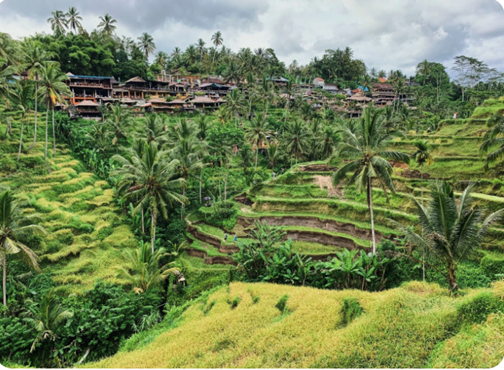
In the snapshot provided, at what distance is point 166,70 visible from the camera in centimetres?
8456

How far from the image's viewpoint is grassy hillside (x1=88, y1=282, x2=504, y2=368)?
8.26m

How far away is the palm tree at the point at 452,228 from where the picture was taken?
12.4 m

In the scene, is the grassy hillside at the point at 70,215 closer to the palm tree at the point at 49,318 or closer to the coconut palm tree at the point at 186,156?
the palm tree at the point at 49,318

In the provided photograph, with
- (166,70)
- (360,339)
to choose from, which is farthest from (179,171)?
(166,70)

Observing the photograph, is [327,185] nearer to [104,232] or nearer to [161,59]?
[104,232]

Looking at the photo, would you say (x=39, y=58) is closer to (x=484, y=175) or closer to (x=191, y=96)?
(x=191, y=96)

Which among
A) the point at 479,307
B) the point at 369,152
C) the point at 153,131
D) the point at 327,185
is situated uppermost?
the point at 153,131

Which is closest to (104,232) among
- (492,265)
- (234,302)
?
(234,302)

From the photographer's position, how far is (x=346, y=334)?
9.76 m

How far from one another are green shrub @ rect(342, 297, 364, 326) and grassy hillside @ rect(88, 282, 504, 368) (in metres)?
0.04

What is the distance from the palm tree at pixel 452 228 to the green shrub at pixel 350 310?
14.9 ft

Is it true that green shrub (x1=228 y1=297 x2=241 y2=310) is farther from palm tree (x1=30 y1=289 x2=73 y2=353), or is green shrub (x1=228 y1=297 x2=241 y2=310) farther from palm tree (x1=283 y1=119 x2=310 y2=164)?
palm tree (x1=283 y1=119 x2=310 y2=164)

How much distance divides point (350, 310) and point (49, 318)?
15.3 m

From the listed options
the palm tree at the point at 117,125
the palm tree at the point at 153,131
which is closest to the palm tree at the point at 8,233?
the palm tree at the point at 153,131
